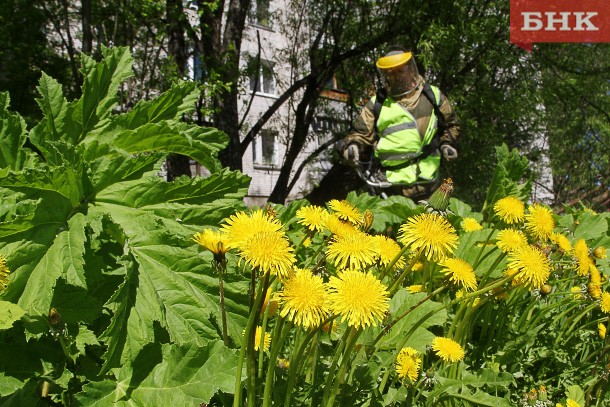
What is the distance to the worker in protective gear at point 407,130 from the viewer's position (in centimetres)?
406

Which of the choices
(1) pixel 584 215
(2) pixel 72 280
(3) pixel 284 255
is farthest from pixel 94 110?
(1) pixel 584 215

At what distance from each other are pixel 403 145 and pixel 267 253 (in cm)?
341

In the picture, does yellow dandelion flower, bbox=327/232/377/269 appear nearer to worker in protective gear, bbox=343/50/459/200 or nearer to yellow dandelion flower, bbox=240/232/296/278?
yellow dandelion flower, bbox=240/232/296/278

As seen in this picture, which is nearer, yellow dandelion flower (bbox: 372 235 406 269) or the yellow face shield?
yellow dandelion flower (bbox: 372 235 406 269)

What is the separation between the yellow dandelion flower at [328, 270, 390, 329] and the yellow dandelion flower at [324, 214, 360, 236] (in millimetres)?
171

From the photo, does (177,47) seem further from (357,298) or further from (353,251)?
(357,298)

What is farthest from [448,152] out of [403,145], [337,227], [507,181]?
[337,227]

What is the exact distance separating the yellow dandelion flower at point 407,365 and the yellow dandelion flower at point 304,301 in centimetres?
44

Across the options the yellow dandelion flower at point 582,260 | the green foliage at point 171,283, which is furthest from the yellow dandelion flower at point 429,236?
the yellow dandelion flower at point 582,260

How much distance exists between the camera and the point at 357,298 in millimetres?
794

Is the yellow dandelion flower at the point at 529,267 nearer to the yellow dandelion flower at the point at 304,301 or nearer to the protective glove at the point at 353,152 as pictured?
the yellow dandelion flower at the point at 304,301

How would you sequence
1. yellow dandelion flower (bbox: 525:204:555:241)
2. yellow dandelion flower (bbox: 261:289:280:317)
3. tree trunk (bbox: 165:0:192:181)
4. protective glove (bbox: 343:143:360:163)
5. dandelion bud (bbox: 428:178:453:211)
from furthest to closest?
1. tree trunk (bbox: 165:0:192:181)
2. protective glove (bbox: 343:143:360:163)
3. yellow dandelion flower (bbox: 525:204:555:241)
4. dandelion bud (bbox: 428:178:453:211)
5. yellow dandelion flower (bbox: 261:289:280:317)

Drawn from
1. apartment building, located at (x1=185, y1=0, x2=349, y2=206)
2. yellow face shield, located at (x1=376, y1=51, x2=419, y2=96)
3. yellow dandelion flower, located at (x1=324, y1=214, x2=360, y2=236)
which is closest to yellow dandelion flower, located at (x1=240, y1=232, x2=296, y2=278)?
yellow dandelion flower, located at (x1=324, y1=214, x2=360, y2=236)

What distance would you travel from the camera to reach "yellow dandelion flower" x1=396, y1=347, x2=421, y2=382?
3.84 feet
